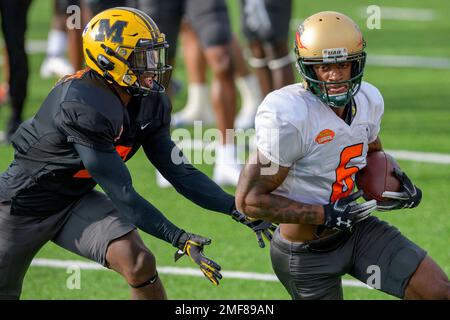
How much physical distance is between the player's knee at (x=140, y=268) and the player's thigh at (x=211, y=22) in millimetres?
3341

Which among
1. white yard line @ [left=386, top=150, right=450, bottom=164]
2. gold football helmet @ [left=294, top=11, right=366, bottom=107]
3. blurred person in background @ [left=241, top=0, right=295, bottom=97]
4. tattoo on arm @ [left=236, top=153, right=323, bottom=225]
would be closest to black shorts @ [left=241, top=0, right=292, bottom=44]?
blurred person in background @ [left=241, top=0, right=295, bottom=97]

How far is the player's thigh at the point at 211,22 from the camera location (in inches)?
320

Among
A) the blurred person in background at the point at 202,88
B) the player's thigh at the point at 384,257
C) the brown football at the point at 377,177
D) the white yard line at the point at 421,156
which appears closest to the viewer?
the player's thigh at the point at 384,257

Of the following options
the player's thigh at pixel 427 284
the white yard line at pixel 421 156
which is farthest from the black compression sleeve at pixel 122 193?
the white yard line at pixel 421 156

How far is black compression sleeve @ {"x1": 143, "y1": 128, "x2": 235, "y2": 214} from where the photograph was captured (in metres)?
5.25

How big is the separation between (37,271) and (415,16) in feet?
33.7

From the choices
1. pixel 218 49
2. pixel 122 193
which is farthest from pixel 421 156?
pixel 122 193

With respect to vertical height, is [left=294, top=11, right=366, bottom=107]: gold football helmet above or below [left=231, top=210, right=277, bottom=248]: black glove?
above

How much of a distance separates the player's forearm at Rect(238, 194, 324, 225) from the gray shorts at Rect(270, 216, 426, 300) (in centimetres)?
26

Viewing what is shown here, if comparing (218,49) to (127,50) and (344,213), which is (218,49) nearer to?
(127,50)

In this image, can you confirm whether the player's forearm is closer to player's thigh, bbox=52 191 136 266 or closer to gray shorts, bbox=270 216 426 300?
gray shorts, bbox=270 216 426 300

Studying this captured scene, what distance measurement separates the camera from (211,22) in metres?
8.12

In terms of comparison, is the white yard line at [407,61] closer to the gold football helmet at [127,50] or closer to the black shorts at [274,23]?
the black shorts at [274,23]

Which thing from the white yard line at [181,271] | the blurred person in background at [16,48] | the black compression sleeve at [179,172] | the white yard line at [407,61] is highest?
the black compression sleeve at [179,172]
